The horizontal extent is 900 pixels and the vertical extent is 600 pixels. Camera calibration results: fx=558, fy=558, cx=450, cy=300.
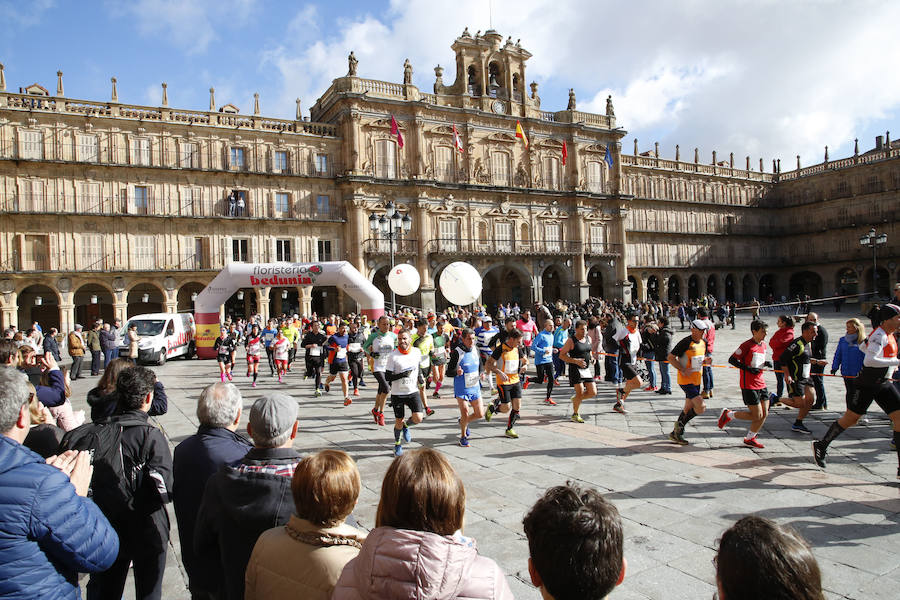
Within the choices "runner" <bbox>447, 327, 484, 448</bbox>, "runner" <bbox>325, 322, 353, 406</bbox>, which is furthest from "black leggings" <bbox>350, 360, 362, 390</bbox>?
"runner" <bbox>447, 327, 484, 448</bbox>

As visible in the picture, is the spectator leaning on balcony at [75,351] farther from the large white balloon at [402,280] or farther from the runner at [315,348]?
the large white balloon at [402,280]

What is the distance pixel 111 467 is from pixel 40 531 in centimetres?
96

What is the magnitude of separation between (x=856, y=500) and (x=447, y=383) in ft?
29.2

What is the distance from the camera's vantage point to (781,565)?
4.62 ft

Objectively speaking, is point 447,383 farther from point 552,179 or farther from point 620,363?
point 552,179

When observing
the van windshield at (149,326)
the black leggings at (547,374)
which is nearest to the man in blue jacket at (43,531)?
the black leggings at (547,374)

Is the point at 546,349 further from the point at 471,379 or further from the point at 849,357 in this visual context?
the point at 849,357

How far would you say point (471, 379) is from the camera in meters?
7.14

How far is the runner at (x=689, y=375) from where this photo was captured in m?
6.77

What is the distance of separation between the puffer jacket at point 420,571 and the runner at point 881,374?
200 inches

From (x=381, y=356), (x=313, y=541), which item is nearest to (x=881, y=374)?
(x=313, y=541)

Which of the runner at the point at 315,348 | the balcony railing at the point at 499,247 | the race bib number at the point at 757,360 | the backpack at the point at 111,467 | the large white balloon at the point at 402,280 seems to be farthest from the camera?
the balcony railing at the point at 499,247

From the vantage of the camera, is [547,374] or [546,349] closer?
[547,374]

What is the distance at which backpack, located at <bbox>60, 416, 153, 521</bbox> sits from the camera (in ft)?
9.43
